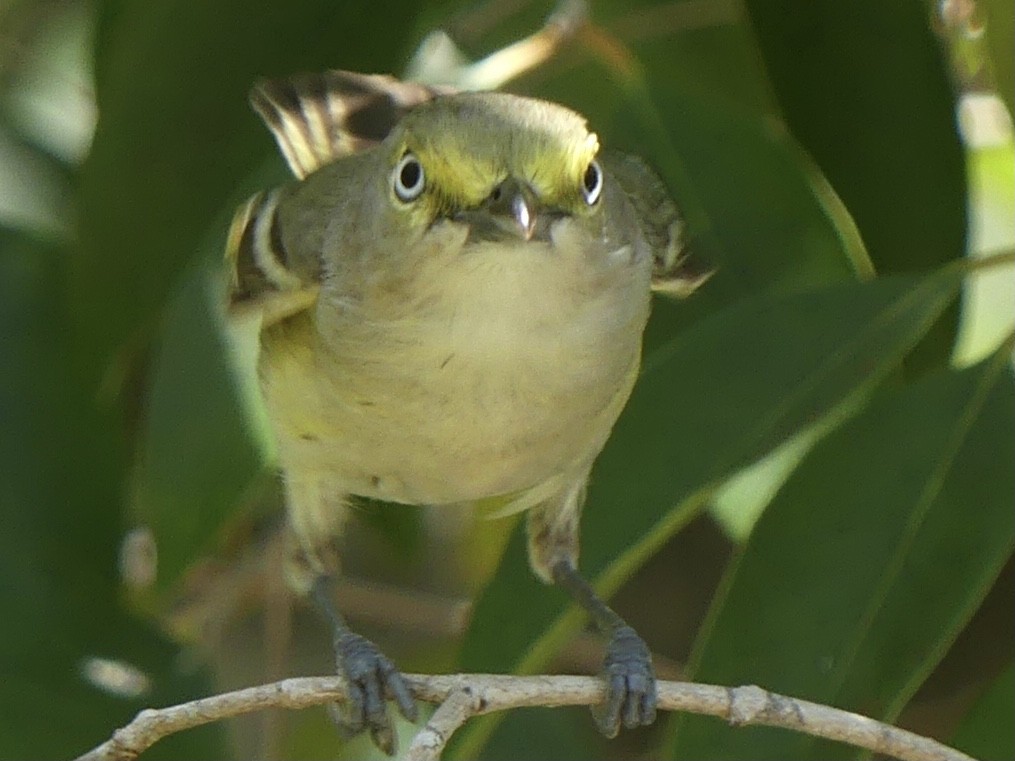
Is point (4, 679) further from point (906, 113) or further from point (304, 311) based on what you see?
point (906, 113)

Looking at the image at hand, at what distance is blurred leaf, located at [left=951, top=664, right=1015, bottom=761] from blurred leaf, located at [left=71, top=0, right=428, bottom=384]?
127 cm

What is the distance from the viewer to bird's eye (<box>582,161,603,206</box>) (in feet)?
6.01

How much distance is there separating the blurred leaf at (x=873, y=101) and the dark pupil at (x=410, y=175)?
2.54 ft

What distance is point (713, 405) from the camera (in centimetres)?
235

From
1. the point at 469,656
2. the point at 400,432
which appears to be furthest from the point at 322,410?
the point at 469,656

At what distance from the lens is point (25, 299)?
272 cm

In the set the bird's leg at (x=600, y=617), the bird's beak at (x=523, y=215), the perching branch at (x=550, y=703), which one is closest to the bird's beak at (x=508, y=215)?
the bird's beak at (x=523, y=215)

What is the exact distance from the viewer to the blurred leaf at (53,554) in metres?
2.41

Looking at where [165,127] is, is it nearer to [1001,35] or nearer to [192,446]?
[192,446]

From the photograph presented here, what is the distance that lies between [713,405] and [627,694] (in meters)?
0.47

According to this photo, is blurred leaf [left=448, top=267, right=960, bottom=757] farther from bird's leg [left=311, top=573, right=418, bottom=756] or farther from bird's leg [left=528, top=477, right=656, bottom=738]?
bird's leg [left=311, top=573, right=418, bottom=756]

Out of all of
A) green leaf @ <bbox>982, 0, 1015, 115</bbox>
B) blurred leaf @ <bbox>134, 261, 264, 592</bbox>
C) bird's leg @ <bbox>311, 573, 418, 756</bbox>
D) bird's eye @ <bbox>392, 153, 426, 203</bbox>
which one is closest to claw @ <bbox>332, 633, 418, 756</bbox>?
bird's leg @ <bbox>311, 573, 418, 756</bbox>

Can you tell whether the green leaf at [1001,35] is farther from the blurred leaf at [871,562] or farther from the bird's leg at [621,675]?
the bird's leg at [621,675]

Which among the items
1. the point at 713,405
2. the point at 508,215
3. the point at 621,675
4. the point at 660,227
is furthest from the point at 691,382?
the point at 508,215
